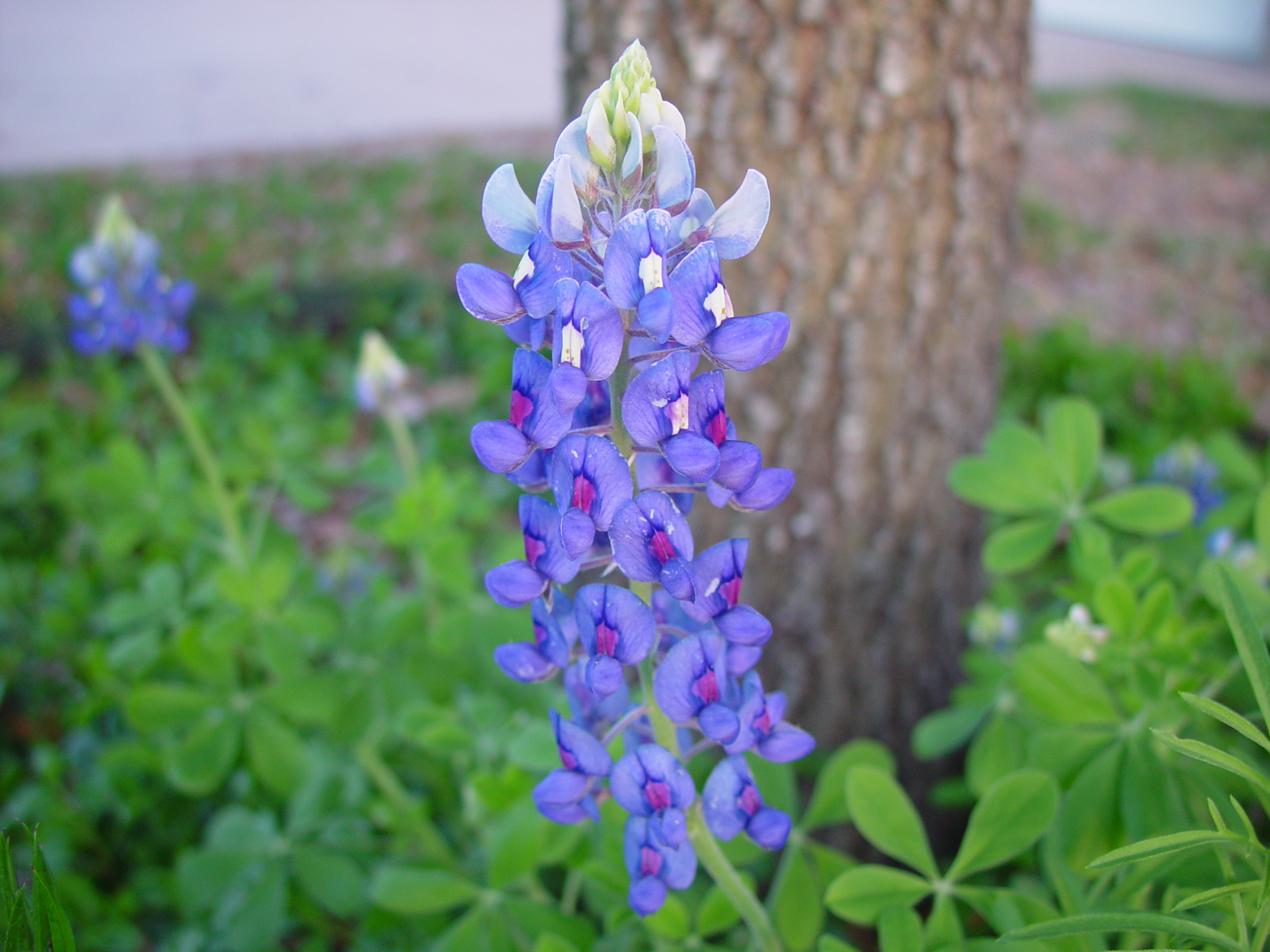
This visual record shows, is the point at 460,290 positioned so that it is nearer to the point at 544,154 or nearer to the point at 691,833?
the point at 691,833

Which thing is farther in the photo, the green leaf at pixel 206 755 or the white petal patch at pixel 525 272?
the green leaf at pixel 206 755

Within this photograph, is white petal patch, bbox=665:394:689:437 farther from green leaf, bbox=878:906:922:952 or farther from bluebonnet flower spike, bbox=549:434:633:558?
green leaf, bbox=878:906:922:952

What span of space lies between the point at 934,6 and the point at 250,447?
2.10m

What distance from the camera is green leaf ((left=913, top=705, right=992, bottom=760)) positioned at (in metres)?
1.65

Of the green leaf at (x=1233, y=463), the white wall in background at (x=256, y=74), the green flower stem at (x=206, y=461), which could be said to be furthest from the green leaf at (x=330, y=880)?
the white wall in background at (x=256, y=74)

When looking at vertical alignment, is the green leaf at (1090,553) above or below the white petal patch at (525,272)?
below

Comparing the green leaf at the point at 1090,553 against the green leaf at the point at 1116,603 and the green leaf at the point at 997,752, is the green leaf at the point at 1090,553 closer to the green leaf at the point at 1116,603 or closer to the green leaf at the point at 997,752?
the green leaf at the point at 1116,603

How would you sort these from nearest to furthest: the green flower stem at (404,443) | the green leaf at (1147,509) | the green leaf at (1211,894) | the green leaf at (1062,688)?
the green leaf at (1211,894)
the green leaf at (1062,688)
the green leaf at (1147,509)
the green flower stem at (404,443)

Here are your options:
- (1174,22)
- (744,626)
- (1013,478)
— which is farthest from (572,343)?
(1174,22)

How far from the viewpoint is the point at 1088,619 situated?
4.78ft

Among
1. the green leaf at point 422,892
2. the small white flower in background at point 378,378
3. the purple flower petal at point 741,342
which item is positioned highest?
the purple flower petal at point 741,342

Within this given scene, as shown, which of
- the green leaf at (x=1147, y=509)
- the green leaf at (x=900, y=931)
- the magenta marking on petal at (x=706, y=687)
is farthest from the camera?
the green leaf at (x=1147, y=509)

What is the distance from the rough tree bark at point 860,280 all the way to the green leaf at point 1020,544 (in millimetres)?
357

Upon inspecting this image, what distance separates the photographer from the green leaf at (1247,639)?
86 centimetres
